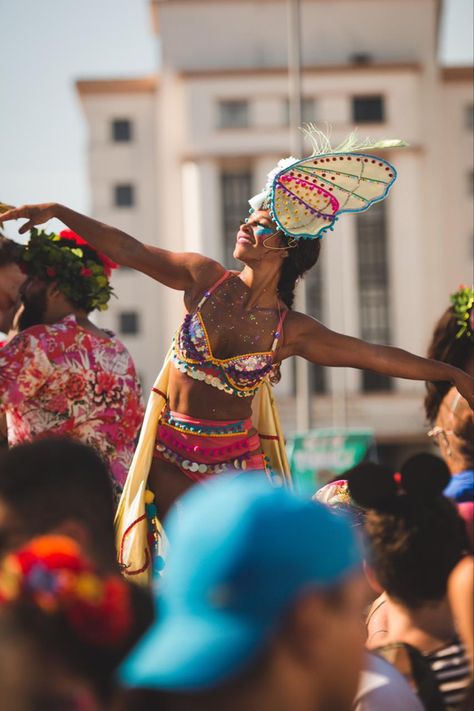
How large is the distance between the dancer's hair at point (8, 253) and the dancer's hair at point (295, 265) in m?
1.18

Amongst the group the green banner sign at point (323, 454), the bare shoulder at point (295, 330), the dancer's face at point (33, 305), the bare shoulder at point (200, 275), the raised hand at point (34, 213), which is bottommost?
the green banner sign at point (323, 454)

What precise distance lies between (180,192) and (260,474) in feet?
124

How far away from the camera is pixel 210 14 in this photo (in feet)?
138

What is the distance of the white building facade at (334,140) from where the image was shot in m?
40.9

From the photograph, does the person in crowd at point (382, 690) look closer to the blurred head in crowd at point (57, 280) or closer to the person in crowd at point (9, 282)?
the blurred head in crowd at point (57, 280)

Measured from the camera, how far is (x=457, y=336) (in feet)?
16.9

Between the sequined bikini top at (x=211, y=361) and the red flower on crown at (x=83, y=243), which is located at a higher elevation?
the red flower on crown at (x=83, y=243)

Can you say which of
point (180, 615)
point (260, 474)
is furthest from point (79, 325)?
point (180, 615)

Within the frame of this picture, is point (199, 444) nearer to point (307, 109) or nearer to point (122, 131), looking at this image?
point (307, 109)

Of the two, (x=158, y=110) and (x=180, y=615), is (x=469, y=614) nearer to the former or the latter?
(x=180, y=615)

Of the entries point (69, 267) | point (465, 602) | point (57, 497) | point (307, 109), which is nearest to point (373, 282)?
point (307, 109)

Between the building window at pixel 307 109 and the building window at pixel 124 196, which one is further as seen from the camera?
the building window at pixel 124 196

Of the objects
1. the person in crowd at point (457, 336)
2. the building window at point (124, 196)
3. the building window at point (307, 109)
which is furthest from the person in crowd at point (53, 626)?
the building window at point (124, 196)

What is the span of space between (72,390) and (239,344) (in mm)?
740
